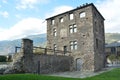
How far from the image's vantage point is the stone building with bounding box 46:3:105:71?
3494 centimetres

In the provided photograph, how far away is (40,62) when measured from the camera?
2705cm

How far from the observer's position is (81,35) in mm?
36188

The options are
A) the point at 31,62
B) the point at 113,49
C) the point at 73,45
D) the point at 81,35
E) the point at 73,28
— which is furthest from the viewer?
the point at 113,49

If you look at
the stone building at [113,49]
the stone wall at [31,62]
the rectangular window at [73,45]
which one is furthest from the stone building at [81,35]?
the stone building at [113,49]

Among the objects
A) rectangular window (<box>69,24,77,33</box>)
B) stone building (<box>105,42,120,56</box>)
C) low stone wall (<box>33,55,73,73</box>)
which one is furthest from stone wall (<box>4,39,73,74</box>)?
stone building (<box>105,42,120,56</box>)

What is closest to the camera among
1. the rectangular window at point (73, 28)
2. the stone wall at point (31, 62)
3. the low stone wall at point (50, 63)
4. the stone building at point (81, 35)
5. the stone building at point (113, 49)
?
the stone wall at point (31, 62)

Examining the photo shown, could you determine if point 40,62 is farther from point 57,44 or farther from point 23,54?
point 57,44

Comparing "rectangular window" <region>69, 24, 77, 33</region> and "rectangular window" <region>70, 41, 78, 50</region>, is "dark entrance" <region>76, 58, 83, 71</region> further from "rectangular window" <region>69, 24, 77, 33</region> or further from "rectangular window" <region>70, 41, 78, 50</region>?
"rectangular window" <region>69, 24, 77, 33</region>

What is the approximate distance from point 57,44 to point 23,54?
16066 mm

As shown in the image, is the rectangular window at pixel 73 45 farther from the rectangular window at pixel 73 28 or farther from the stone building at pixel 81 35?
the rectangular window at pixel 73 28

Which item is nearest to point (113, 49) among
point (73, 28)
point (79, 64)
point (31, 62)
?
point (73, 28)

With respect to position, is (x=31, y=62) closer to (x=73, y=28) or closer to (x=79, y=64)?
(x=79, y=64)

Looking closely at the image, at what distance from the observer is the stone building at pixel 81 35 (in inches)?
1375

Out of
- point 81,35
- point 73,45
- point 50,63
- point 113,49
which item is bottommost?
point 50,63
